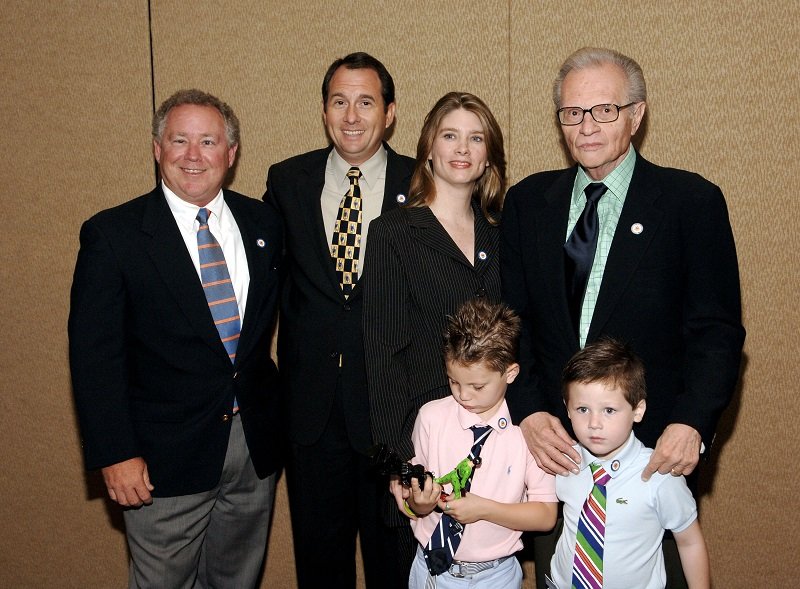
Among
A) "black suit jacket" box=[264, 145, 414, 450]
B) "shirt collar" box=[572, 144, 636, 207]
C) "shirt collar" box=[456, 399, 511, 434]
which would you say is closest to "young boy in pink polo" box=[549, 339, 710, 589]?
"shirt collar" box=[456, 399, 511, 434]

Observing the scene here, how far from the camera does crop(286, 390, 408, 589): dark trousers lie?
2729 millimetres

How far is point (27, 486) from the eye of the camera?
366cm

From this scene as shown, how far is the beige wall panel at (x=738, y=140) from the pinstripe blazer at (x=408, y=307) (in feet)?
2.98

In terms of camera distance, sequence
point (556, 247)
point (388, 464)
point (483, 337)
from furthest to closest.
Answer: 1. point (556, 247)
2. point (483, 337)
3. point (388, 464)

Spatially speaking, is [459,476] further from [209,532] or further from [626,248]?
[209,532]

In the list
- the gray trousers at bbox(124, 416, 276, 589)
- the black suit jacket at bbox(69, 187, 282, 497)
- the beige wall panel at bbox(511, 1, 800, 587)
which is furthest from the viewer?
the beige wall panel at bbox(511, 1, 800, 587)

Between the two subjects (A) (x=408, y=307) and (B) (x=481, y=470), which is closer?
(B) (x=481, y=470)

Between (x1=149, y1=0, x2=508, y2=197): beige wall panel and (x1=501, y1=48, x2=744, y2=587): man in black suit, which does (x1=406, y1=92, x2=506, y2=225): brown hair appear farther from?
(x1=149, y1=0, x2=508, y2=197): beige wall panel

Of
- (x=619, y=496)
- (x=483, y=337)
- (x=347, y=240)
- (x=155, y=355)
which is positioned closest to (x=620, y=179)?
(x=483, y=337)

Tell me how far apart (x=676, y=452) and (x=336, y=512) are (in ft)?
4.24

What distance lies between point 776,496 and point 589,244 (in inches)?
67.8

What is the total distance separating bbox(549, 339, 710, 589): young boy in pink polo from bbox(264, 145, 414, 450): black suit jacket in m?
0.87

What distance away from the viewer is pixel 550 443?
2.11m

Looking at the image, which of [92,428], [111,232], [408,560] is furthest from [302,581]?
[111,232]
